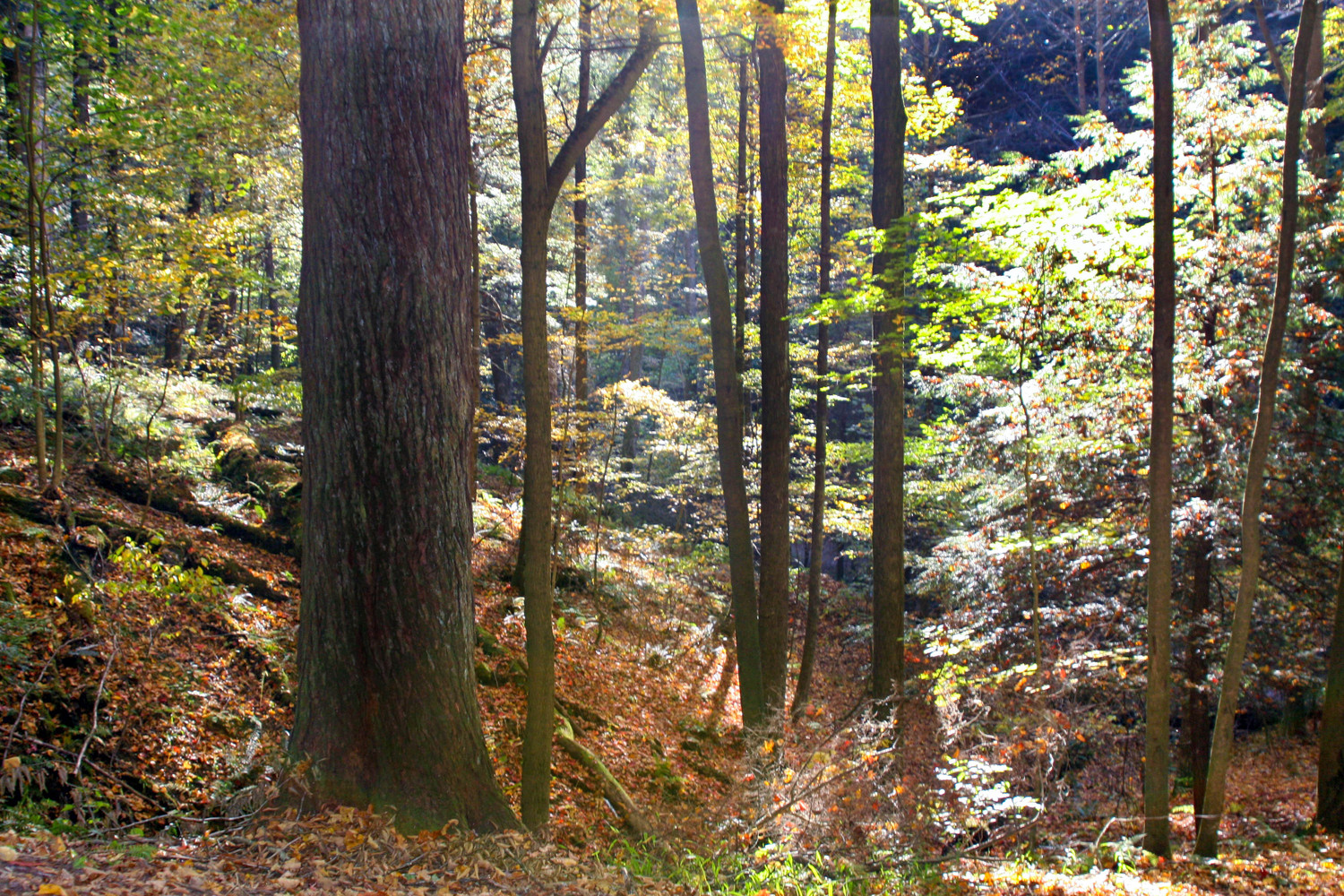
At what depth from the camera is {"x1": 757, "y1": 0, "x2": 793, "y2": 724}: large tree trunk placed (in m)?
8.54

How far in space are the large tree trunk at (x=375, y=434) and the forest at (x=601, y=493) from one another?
0.06 ft

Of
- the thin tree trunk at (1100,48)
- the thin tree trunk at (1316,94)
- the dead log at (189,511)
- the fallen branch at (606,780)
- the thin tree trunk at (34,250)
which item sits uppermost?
the thin tree trunk at (1100,48)

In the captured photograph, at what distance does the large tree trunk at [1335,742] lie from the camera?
7023 millimetres

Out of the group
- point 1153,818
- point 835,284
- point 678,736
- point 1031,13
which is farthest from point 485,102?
point 1031,13

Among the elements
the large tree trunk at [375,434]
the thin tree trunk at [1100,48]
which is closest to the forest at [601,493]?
the large tree trunk at [375,434]

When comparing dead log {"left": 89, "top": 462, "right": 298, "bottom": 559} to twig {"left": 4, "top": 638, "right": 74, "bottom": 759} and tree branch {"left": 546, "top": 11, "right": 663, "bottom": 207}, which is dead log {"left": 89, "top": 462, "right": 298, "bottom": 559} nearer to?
twig {"left": 4, "top": 638, "right": 74, "bottom": 759}

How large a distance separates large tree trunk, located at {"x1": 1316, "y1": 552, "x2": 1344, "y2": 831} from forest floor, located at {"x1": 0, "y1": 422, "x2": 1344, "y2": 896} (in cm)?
35

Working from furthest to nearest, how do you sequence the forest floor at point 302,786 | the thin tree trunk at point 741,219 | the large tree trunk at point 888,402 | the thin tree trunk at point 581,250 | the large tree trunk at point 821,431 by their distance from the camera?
the thin tree trunk at point 741,219
the thin tree trunk at point 581,250
the large tree trunk at point 821,431
the large tree trunk at point 888,402
the forest floor at point 302,786

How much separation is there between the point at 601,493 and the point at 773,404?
5561mm

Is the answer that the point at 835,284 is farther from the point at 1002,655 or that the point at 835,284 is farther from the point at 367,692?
the point at 367,692

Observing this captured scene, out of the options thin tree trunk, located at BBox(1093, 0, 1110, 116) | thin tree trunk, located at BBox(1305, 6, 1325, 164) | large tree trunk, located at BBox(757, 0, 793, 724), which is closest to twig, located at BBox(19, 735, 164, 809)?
large tree trunk, located at BBox(757, 0, 793, 724)

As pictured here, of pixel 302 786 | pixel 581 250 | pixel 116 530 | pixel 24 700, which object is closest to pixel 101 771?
pixel 24 700

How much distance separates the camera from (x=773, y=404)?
8.55 m

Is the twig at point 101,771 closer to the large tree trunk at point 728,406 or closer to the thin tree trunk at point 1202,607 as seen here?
the large tree trunk at point 728,406
